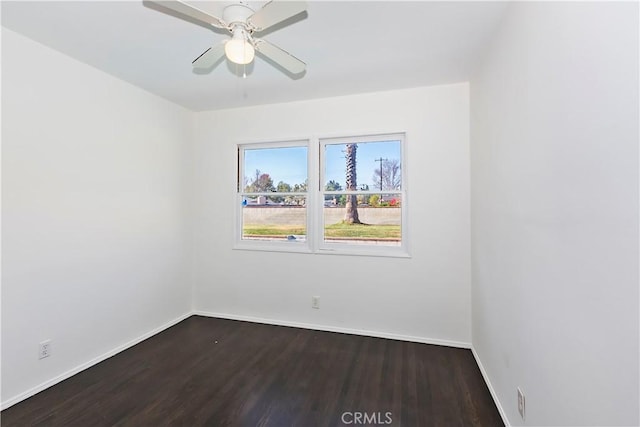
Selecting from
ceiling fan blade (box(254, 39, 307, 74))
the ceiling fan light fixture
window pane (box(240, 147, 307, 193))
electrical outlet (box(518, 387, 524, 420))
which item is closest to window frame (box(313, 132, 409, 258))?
window pane (box(240, 147, 307, 193))

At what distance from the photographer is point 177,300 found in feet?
11.5

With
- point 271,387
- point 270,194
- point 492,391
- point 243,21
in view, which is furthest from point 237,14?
point 492,391

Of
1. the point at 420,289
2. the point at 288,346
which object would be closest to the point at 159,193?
the point at 288,346

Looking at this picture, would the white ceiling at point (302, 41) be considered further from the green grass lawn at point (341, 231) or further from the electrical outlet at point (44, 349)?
the electrical outlet at point (44, 349)

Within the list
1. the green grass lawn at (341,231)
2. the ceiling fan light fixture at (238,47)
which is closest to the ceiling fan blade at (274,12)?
the ceiling fan light fixture at (238,47)

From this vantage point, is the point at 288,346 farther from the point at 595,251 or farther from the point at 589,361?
the point at 595,251

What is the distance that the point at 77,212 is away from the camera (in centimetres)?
242

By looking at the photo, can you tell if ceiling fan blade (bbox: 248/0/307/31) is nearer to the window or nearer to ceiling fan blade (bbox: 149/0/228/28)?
ceiling fan blade (bbox: 149/0/228/28)

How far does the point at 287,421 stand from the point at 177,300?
7.42 ft

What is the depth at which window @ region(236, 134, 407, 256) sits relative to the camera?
316 centimetres

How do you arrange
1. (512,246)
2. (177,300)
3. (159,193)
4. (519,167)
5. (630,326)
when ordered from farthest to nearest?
(177,300) → (159,193) → (512,246) → (519,167) → (630,326)

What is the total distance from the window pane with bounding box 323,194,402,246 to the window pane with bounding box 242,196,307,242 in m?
0.32

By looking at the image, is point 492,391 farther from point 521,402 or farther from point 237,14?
point 237,14

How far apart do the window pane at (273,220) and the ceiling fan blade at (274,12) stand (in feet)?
6.93
